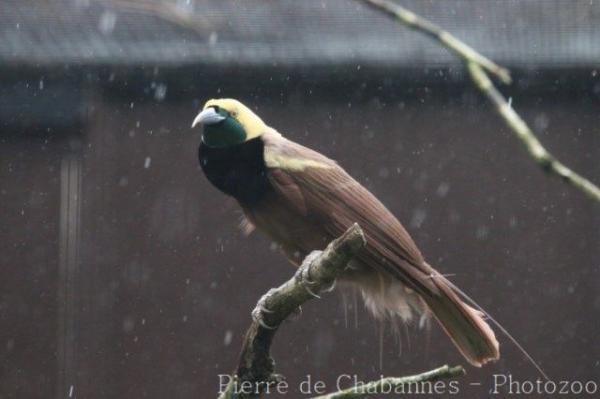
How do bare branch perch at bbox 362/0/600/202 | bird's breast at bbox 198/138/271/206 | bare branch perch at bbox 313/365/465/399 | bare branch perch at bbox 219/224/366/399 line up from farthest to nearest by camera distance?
1. bird's breast at bbox 198/138/271/206
2. bare branch perch at bbox 219/224/366/399
3. bare branch perch at bbox 313/365/465/399
4. bare branch perch at bbox 362/0/600/202

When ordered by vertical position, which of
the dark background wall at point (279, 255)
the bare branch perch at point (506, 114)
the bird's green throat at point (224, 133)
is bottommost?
the dark background wall at point (279, 255)

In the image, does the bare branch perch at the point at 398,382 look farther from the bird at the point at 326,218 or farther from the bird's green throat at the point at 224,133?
the bird's green throat at the point at 224,133

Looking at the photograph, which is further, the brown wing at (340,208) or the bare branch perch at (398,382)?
the brown wing at (340,208)

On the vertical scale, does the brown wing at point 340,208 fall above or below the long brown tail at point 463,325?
above

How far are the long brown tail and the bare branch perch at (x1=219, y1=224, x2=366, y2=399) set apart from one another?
464 millimetres

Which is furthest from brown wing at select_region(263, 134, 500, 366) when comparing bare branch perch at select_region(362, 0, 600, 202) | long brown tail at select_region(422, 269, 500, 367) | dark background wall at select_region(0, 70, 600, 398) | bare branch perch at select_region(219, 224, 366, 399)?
bare branch perch at select_region(362, 0, 600, 202)

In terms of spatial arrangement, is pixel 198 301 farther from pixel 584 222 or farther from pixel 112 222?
pixel 584 222

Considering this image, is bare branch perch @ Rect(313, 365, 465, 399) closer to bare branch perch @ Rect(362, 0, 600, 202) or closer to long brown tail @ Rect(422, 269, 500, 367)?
bare branch perch @ Rect(362, 0, 600, 202)

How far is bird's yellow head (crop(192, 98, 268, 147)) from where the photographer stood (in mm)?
1868

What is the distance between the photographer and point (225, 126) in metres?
1.88

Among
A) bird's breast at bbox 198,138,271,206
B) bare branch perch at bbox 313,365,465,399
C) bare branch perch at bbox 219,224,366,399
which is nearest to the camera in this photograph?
bare branch perch at bbox 313,365,465,399

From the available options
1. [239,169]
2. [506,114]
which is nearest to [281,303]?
[239,169]

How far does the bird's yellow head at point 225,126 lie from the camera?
1.87 metres

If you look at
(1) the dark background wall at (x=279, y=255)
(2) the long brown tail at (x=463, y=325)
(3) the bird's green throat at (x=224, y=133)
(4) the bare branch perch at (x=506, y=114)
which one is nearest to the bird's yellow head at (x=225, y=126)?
(3) the bird's green throat at (x=224, y=133)
